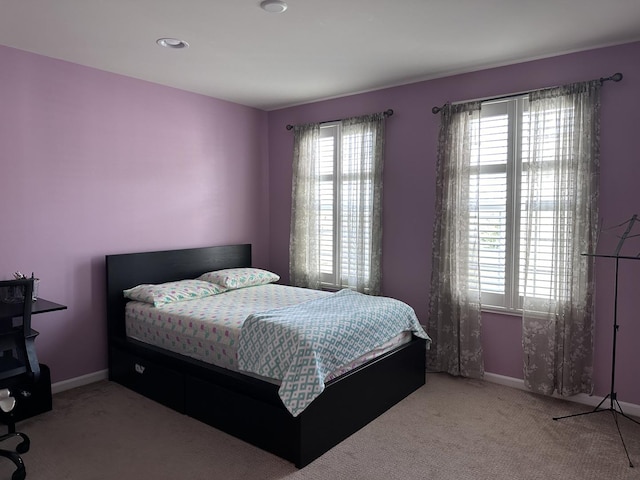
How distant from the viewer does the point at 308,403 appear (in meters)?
2.52

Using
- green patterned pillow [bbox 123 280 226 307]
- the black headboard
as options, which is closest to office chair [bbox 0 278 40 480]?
green patterned pillow [bbox 123 280 226 307]

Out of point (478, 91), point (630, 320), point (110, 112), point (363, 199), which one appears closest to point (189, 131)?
point (110, 112)

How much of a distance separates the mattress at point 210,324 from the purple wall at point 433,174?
82cm

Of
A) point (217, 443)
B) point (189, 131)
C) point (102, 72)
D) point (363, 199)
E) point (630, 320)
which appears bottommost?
point (217, 443)

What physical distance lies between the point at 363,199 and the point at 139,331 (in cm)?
225

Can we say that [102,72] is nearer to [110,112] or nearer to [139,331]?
[110,112]

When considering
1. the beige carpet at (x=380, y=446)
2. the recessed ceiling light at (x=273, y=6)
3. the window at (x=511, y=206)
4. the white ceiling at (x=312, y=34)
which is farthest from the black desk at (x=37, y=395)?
the window at (x=511, y=206)

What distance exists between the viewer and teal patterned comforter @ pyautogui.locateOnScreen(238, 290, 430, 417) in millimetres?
2576

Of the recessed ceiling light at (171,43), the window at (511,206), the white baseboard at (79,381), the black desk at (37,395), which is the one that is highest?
the recessed ceiling light at (171,43)

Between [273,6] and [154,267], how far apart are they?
248 centimetres

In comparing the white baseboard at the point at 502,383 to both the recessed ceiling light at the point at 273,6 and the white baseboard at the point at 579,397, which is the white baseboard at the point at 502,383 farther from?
the recessed ceiling light at the point at 273,6

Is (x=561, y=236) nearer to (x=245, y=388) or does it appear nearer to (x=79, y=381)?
(x=245, y=388)

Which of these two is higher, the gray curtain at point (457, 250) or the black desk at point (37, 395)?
the gray curtain at point (457, 250)

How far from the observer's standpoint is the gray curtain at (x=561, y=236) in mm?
3277
